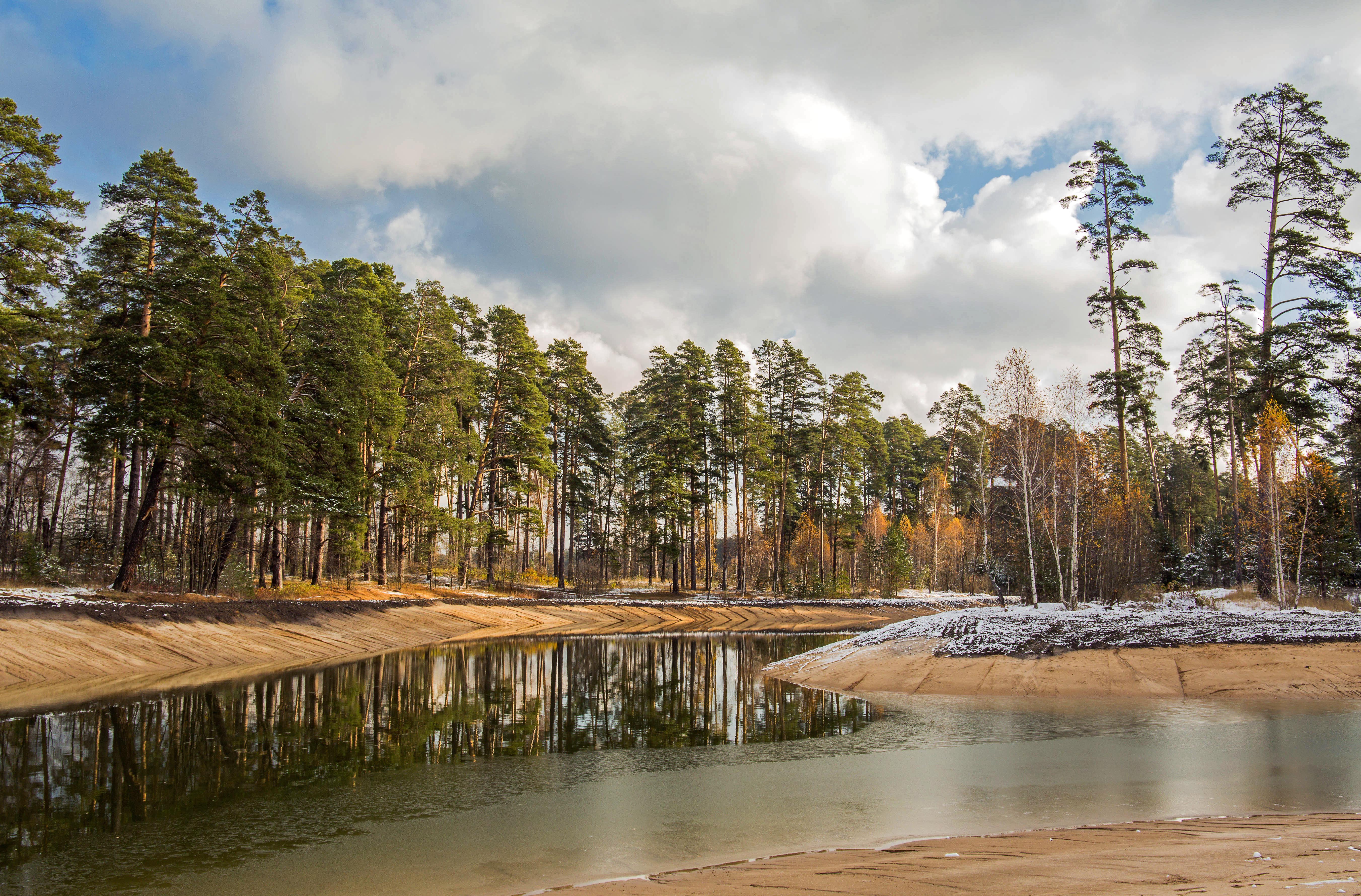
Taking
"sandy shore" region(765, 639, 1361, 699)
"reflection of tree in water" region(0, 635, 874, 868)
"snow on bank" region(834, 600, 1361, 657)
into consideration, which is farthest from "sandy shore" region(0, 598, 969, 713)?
"snow on bank" region(834, 600, 1361, 657)

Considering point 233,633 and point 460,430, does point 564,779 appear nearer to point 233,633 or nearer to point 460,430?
point 233,633

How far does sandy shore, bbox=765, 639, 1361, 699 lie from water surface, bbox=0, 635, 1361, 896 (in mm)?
822

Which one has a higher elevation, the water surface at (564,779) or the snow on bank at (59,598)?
the snow on bank at (59,598)

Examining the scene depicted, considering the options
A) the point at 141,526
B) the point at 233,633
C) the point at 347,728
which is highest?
the point at 141,526

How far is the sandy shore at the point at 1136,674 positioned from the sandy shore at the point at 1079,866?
8.99 meters

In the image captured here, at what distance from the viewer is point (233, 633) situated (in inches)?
814

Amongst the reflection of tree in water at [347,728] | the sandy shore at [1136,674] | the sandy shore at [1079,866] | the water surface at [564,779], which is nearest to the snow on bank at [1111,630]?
the sandy shore at [1136,674]

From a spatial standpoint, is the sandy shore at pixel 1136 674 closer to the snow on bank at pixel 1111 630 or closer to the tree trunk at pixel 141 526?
the snow on bank at pixel 1111 630

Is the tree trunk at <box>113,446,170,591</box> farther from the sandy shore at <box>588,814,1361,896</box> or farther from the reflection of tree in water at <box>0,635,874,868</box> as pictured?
the sandy shore at <box>588,814,1361,896</box>

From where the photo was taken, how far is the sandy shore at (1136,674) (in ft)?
46.3

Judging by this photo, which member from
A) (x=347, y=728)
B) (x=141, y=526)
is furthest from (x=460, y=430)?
(x=347, y=728)

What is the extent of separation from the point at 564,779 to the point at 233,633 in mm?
16386

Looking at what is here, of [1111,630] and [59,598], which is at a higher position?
[59,598]

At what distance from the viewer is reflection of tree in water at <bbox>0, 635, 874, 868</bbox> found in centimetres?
825
